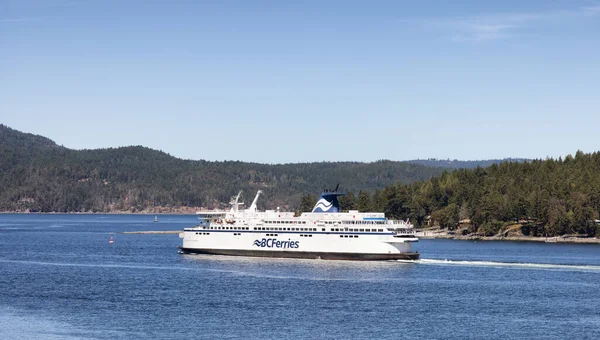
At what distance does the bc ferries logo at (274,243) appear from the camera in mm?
117875

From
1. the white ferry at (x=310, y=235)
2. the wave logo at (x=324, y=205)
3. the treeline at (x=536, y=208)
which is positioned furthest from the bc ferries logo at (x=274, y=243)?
the treeline at (x=536, y=208)

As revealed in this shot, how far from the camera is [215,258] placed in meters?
120

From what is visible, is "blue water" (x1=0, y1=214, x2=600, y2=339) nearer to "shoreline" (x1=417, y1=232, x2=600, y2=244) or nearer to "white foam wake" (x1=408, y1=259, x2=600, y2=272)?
"white foam wake" (x1=408, y1=259, x2=600, y2=272)

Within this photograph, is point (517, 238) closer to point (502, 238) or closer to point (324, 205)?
point (502, 238)

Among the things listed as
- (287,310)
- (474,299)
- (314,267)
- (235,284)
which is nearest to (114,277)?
(235,284)

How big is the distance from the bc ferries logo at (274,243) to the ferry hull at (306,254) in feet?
2.54

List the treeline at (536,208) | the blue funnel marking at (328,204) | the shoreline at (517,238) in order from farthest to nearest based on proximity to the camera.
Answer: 1. the treeline at (536,208)
2. the shoreline at (517,238)
3. the blue funnel marking at (328,204)

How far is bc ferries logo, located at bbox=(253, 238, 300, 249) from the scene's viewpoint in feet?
387

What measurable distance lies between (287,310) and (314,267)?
109 ft

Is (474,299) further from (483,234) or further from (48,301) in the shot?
(483,234)

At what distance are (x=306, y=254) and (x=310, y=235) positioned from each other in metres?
2.49

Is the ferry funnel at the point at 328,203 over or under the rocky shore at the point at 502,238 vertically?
over

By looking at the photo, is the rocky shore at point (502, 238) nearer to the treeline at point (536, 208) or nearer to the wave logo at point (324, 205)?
the treeline at point (536, 208)

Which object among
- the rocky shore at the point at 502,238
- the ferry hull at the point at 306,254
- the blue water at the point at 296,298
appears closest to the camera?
the blue water at the point at 296,298
